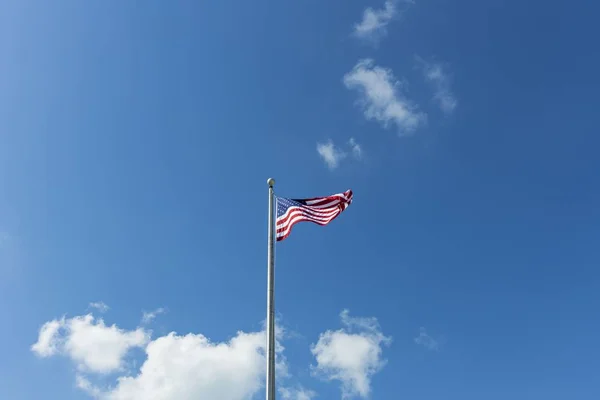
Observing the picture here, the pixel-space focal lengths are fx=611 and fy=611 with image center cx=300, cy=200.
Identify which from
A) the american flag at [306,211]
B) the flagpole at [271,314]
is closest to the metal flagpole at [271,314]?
the flagpole at [271,314]

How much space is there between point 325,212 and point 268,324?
8.39 meters

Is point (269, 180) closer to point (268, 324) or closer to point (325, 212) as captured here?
point (325, 212)

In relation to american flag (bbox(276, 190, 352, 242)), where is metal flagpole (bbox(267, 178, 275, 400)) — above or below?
below

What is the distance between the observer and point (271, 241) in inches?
1133

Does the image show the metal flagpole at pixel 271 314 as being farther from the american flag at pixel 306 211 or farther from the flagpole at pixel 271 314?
the american flag at pixel 306 211

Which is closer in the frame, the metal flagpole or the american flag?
the metal flagpole

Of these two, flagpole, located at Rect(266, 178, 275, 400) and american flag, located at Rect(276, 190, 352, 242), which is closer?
flagpole, located at Rect(266, 178, 275, 400)

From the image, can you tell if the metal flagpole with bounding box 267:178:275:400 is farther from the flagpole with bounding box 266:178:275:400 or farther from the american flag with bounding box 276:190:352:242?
the american flag with bounding box 276:190:352:242

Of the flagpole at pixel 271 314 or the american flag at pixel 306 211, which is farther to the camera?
the american flag at pixel 306 211

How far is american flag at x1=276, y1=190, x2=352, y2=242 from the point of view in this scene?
Result: 31.4 meters

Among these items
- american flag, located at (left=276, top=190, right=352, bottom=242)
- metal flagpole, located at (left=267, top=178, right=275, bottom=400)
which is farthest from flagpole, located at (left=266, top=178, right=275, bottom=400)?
american flag, located at (left=276, top=190, right=352, bottom=242)

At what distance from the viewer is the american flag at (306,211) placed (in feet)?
103

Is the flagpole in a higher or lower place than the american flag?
lower

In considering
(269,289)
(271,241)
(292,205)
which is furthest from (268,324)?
(292,205)
